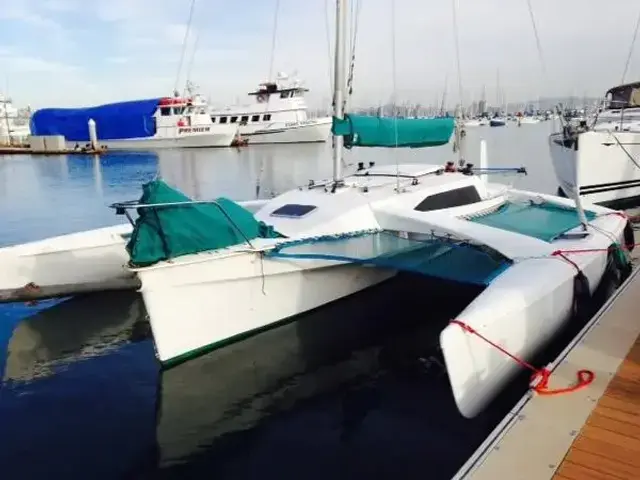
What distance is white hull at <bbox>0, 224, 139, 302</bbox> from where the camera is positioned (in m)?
8.32

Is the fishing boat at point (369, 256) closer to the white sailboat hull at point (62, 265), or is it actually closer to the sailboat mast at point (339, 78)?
the sailboat mast at point (339, 78)

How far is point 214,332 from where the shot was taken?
6766 millimetres

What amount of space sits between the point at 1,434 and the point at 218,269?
105 inches

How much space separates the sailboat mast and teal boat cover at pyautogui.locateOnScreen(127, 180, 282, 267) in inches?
100

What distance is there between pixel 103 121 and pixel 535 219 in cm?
5334

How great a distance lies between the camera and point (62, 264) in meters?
8.45

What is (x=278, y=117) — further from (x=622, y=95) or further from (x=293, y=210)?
(x=293, y=210)

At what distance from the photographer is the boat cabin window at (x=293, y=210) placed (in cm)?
820

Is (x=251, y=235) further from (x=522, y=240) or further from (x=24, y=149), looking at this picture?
(x=24, y=149)

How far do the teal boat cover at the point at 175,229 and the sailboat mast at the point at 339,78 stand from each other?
255 cm

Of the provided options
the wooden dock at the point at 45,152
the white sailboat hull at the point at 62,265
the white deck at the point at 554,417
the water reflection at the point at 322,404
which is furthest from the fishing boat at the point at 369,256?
the wooden dock at the point at 45,152

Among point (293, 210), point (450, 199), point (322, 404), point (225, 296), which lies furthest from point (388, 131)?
point (322, 404)

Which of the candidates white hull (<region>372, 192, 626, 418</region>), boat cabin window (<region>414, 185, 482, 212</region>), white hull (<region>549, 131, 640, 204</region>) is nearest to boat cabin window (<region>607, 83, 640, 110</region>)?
white hull (<region>549, 131, 640, 204</region>)

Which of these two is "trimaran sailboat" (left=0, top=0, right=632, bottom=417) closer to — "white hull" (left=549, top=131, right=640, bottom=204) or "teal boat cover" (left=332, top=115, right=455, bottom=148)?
"teal boat cover" (left=332, top=115, right=455, bottom=148)
